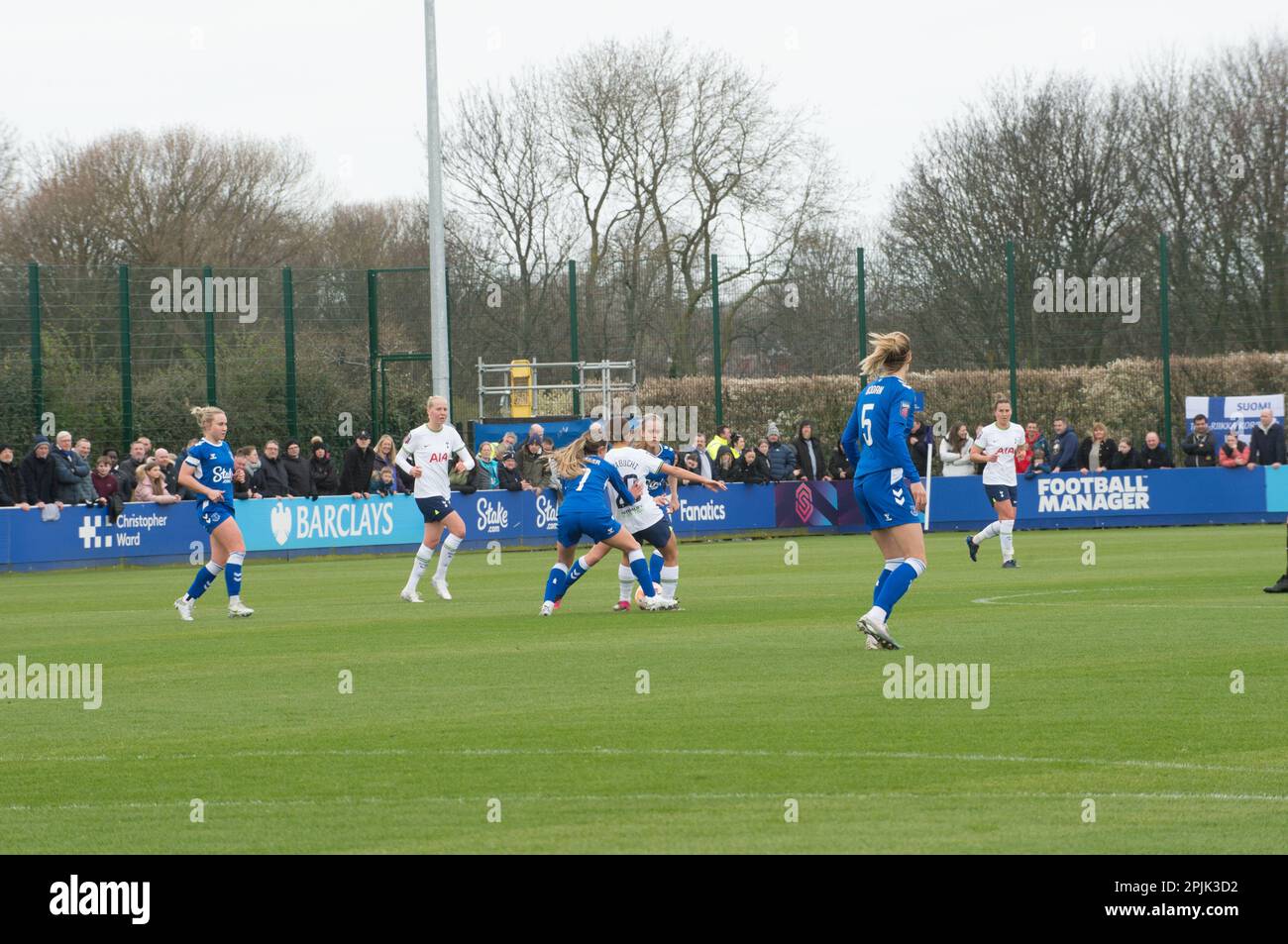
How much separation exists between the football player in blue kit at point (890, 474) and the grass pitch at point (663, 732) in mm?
437

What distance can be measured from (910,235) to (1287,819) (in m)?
48.0

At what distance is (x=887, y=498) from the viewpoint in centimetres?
1351

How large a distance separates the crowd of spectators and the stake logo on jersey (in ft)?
30.8

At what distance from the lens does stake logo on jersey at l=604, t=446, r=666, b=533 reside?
1794 centimetres

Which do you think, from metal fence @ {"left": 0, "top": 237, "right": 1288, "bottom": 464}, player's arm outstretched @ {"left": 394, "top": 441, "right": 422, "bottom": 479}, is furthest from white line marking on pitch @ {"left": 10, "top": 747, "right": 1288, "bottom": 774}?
metal fence @ {"left": 0, "top": 237, "right": 1288, "bottom": 464}

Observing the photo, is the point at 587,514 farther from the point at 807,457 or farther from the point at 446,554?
the point at 807,457

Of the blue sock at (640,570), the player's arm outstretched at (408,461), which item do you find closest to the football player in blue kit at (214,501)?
the player's arm outstretched at (408,461)

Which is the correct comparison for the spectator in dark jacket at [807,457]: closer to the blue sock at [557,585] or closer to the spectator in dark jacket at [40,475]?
the spectator in dark jacket at [40,475]

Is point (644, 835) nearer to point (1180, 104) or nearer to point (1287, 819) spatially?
point (1287, 819)

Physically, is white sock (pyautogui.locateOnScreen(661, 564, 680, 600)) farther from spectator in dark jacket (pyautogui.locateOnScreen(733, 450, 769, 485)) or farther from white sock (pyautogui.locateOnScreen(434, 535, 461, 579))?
spectator in dark jacket (pyautogui.locateOnScreen(733, 450, 769, 485))

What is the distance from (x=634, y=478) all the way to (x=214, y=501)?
4369 millimetres

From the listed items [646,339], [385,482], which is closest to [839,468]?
[646,339]

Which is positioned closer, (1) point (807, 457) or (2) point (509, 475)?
(2) point (509, 475)

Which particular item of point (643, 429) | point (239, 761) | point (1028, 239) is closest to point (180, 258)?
point (1028, 239)
